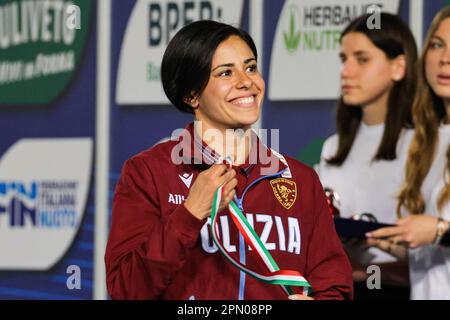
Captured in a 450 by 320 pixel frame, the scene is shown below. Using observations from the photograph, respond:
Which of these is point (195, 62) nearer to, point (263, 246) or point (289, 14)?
point (263, 246)

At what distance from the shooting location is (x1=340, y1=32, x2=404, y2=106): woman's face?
432 centimetres

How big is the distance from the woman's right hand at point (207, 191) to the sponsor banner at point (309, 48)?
7.87 feet

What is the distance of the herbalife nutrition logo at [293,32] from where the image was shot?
4.80 metres

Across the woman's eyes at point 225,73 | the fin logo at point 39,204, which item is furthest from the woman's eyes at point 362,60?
the woman's eyes at point 225,73

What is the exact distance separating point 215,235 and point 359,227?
1.57 metres

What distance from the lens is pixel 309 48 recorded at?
4781 mm

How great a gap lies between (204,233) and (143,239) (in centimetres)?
18

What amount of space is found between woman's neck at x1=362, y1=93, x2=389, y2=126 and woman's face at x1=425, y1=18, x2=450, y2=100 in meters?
0.29

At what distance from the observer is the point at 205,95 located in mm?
2582

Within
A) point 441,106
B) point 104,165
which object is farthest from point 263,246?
point 104,165

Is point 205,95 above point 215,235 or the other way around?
above

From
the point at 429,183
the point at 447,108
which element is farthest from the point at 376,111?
the point at 429,183

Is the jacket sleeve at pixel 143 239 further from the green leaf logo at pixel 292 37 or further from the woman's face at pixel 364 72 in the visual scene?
the green leaf logo at pixel 292 37

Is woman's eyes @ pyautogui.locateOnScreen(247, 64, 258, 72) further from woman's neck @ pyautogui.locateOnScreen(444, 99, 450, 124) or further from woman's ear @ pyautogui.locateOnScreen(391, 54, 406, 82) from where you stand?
woman's ear @ pyautogui.locateOnScreen(391, 54, 406, 82)
